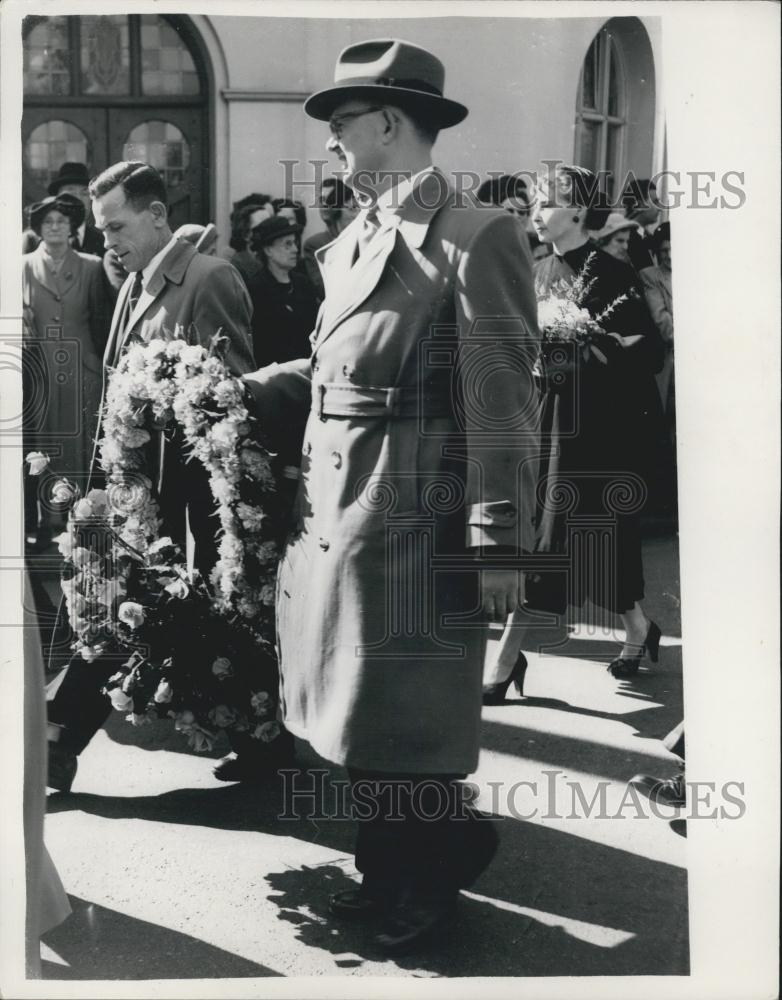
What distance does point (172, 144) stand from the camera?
4875 mm

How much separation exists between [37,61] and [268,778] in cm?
226

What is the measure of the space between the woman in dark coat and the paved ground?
137 mm

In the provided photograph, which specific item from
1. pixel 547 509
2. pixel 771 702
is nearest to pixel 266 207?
pixel 547 509

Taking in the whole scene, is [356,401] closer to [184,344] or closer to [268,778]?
[184,344]

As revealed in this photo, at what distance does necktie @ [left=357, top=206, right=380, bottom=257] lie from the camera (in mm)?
3346

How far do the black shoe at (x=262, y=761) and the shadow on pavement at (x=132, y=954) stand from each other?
2.62ft

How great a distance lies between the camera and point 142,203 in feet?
13.1

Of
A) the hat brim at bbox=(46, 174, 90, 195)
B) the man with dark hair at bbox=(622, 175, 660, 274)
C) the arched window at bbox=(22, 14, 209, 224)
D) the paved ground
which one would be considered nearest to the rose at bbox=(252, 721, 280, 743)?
the paved ground

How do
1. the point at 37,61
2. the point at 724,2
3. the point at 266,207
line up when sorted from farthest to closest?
the point at 266,207, the point at 37,61, the point at 724,2

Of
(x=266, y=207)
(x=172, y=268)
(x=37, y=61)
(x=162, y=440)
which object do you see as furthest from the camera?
(x=266, y=207)

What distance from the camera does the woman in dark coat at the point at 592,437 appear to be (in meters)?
3.92

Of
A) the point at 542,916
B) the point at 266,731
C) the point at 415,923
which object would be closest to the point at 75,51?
the point at 266,731

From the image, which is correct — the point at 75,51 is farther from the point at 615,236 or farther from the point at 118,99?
the point at 615,236
